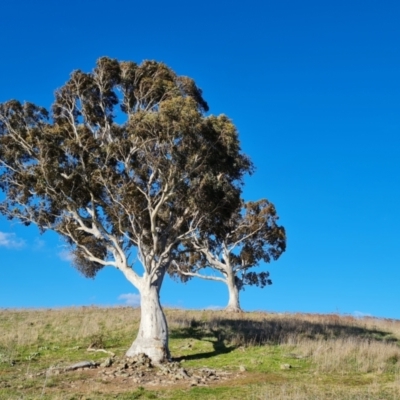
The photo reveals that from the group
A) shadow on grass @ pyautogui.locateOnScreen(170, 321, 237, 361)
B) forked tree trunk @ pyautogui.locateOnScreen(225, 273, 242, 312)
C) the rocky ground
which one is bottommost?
the rocky ground

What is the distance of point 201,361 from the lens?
2223 cm

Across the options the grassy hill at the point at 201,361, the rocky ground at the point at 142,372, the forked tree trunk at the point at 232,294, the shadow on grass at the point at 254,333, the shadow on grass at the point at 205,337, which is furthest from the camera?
the forked tree trunk at the point at 232,294

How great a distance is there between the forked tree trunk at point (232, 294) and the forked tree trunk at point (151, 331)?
22.1 meters

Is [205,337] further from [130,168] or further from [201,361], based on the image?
[130,168]

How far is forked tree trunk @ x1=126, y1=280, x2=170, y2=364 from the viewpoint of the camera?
21781 mm

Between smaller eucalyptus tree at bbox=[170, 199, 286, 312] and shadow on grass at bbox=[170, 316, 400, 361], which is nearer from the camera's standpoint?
shadow on grass at bbox=[170, 316, 400, 361]

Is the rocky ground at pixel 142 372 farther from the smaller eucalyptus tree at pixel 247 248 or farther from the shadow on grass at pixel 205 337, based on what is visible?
the smaller eucalyptus tree at pixel 247 248

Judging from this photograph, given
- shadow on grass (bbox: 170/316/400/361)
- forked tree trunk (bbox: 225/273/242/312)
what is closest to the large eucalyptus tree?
shadow on grass (bbox: 170/316/400/361)

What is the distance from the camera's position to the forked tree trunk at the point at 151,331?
21781mm

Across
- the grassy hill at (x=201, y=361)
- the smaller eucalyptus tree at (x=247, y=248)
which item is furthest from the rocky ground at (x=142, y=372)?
the smaller eucalyptus tree at (x=247, y=248)

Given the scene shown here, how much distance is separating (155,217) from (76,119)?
701 centimetres

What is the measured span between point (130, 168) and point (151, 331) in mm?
7505

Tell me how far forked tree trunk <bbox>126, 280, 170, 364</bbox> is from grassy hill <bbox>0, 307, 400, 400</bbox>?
965 millimetres

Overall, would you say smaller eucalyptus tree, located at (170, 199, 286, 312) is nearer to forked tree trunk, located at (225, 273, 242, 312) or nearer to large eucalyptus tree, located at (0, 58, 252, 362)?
forked tree trunk, located at (225, 273, 242, 312)
